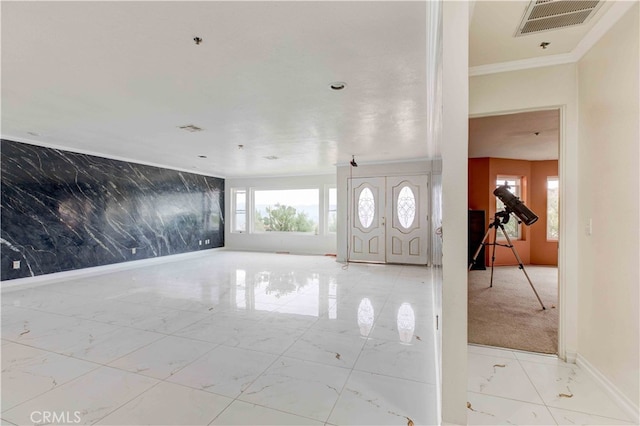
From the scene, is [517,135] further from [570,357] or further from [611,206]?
[570,357]

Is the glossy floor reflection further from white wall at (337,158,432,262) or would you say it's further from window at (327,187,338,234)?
window at (327,187,338,234)

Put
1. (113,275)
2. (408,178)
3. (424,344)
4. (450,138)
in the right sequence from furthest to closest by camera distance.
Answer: (408,178), (113,275), (424,344), (450,138)

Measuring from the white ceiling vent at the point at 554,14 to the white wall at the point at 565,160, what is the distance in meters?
0.50

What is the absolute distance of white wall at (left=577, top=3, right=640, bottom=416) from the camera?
170 centimetres

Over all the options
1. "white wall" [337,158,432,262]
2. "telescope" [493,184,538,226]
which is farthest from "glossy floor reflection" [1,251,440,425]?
"white wall" [337,158,432,262]

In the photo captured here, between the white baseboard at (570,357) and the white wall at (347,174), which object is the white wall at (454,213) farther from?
the white wall at (347,174)

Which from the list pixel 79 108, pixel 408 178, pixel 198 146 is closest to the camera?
pixel 79 108

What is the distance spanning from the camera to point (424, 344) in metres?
2.66

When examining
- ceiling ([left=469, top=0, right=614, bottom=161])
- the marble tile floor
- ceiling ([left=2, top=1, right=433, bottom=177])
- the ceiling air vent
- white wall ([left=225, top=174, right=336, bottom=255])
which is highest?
ceiling ([left=469, top=0, right=614, bottom=161])

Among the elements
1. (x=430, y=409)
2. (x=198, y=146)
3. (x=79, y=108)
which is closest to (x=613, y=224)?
(x=430, y=409)

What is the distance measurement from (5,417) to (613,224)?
12.8 ft

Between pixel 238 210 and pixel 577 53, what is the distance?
8.82 metres

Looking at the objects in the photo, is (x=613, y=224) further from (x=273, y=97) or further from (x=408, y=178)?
(x=408, y=178)

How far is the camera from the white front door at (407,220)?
6.54 metres
